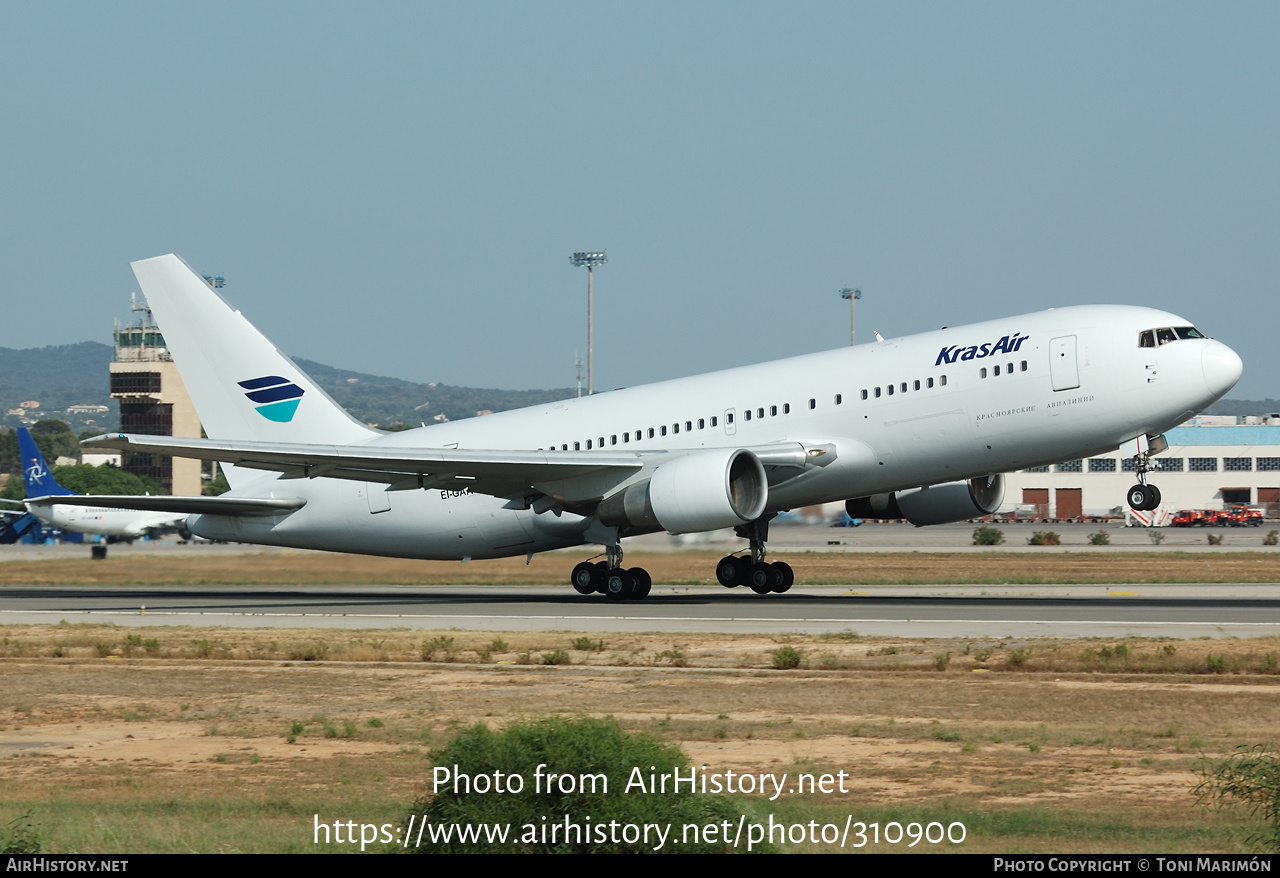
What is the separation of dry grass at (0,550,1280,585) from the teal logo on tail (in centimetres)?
380

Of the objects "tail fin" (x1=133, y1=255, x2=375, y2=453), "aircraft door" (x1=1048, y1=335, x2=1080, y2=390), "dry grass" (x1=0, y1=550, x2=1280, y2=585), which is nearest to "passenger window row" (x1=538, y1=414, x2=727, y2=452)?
"dry grass" (x1=0, y1=550, x2=1280, y2=585)

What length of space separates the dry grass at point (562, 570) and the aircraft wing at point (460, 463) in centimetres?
351

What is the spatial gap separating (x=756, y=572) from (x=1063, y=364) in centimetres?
919

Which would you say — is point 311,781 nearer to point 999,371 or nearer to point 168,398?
point 999,371

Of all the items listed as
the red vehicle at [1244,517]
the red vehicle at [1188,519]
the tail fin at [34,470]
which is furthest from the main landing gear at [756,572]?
the red vehicle at [1244,517]

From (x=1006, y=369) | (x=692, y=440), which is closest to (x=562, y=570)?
(x=692, y=440)

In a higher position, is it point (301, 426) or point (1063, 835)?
point (301, 426)

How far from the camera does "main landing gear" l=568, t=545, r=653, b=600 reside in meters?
30.8

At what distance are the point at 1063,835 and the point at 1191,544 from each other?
6439 centimetres

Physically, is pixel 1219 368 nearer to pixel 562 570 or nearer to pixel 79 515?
pixel 562 570

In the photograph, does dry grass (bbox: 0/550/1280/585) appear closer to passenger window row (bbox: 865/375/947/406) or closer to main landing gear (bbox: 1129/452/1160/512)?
passenger window row (bbox: 865/375/947/406)

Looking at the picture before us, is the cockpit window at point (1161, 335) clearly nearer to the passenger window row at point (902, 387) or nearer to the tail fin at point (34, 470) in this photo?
the passenger window row at point (902, 387)
